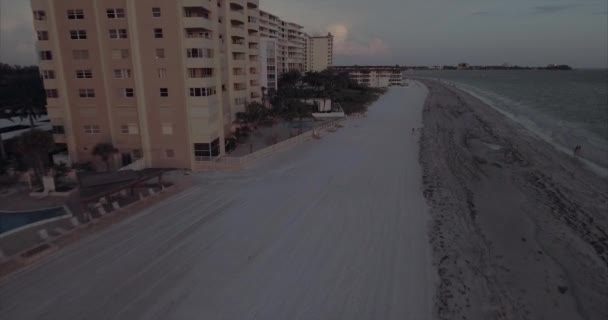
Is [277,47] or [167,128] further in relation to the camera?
[277,47]

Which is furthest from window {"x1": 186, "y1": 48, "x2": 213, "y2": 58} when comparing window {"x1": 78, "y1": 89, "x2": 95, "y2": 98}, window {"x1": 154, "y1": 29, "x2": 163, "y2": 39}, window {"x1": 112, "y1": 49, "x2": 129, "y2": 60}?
window {"x1": 78, "y1": 89, "x2": 95, "y2": 98}

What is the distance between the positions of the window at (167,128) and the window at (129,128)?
6.33ft

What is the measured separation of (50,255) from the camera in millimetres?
13188

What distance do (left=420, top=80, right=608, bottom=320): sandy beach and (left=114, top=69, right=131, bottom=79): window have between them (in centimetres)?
2073

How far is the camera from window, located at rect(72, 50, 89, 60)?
2402 cm

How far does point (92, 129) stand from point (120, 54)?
18.8 feet

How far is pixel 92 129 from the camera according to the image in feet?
83.0

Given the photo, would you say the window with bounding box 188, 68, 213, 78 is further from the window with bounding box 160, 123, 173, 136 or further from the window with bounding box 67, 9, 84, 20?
the window with bounding box 67, 9, 84, 20

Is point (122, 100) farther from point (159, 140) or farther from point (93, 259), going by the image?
point (93, 259)

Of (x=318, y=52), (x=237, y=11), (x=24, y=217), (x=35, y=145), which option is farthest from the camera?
(x=318, y=52)

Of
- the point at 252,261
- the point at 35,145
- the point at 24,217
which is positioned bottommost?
the point at 252,261

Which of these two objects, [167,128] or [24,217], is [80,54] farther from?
[24,217]

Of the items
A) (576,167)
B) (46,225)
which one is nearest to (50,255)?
(46,225)

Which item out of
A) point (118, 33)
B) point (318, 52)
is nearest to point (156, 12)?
point (118, 33)
